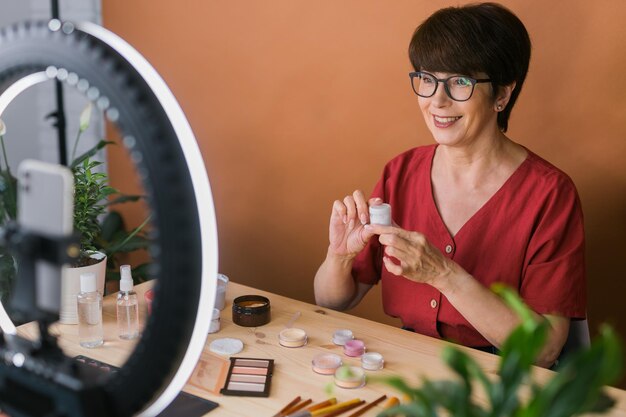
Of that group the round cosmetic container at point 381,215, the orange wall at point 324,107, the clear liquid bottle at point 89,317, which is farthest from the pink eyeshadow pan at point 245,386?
the orange wall at point 324,107

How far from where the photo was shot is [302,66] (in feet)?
7.53

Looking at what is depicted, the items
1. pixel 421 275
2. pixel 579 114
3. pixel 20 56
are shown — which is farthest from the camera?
pixel 579 114

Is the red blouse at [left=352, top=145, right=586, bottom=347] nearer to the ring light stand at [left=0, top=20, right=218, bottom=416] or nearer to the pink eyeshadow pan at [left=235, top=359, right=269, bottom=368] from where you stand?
the pink eyeshadow pan at [left=235, top=359, right=269, bottom=368]

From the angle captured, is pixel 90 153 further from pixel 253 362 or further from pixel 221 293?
pixel 253 362

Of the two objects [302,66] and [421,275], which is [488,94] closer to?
[421,275]

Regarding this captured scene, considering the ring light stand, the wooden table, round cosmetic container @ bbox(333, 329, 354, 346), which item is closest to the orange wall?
the wooden table

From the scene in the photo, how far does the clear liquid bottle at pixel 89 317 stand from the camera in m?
1.42

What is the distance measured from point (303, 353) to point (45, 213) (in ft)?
2.67

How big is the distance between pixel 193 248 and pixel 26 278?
17 cm

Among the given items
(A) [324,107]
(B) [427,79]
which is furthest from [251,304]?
(A) [324,107]

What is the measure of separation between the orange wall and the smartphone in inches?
61.7

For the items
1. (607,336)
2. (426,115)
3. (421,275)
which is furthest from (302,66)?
(607,336)

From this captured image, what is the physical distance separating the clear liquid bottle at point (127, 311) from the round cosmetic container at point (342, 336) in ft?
1.38

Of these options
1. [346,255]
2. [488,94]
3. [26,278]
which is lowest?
[346,255]
